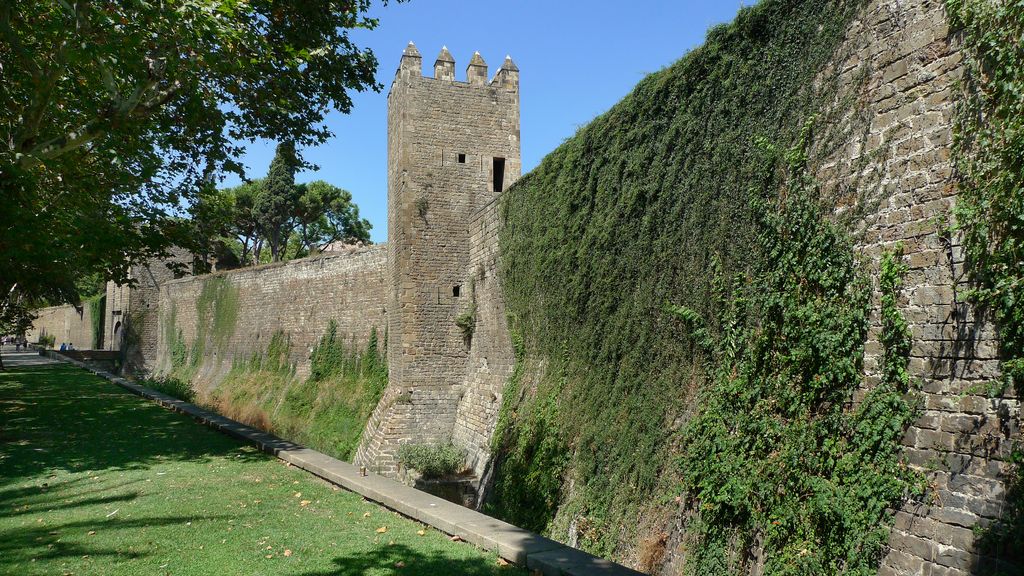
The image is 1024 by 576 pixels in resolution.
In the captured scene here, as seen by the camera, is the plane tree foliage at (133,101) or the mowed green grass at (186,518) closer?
the mowed green grass at (186,518)

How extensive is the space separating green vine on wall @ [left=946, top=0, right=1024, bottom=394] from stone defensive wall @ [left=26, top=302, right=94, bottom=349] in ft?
148

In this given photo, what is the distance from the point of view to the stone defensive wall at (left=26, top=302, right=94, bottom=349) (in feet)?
148

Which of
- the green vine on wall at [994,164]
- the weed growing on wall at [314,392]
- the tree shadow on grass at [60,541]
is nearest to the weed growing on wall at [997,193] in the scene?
the green vine on wall at [994,164]

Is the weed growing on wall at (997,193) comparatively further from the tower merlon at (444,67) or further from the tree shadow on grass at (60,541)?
the tower merlon at (444,67)

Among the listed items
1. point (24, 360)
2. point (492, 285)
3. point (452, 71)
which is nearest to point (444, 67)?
point (452, 71)

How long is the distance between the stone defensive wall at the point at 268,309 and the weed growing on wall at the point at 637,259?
7439mm

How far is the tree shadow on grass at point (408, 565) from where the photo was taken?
173 inches

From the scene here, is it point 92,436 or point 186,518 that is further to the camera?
point 92,436

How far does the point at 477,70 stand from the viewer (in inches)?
544

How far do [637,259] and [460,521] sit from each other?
3771mm

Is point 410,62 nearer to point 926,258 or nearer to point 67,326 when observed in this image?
point 926,258

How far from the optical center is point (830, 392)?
16.4ft

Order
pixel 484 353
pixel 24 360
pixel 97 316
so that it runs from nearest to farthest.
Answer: pixel 484 353
pixel 24 360
pixel 97 316

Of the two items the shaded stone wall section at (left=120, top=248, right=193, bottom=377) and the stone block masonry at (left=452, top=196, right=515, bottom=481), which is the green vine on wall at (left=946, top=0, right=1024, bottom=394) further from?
the shaded stone wall section at (left=120, top=248, right=193, bottom=377)
